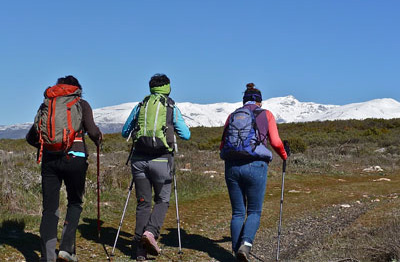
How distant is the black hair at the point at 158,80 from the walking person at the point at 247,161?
0.95 metres

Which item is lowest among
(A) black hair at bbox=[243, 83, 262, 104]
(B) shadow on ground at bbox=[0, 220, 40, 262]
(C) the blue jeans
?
(B) shadow on ground at bbox=[0, 220, 40, 262]

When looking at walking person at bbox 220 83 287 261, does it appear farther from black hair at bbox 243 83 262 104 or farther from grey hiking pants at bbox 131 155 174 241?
grey hiking pants at bbox 131 155 174 241

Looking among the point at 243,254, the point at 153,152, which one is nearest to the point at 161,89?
the point at 153,152

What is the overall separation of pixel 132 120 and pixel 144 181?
778 mm

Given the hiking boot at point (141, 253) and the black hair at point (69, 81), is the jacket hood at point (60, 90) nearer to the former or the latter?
the black hair at point (69, 81)

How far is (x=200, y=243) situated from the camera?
23.8 feet

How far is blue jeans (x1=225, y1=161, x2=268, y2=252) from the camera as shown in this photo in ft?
19.3

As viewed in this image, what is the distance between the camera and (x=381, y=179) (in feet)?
53.0

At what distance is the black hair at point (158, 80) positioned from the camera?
19.9 ft

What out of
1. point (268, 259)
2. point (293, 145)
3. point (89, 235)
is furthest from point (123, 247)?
point (293, 145)

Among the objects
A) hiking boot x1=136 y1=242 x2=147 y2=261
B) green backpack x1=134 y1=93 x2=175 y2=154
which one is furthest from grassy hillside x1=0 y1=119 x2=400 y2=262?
green backpack x1=134 y1=93 x2=175 y2=154

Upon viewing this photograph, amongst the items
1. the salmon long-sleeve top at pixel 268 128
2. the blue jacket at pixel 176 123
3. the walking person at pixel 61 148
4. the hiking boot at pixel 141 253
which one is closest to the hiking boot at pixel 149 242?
the hiking boot at pixel 141 253

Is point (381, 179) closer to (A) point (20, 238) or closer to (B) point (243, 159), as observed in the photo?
(B) point (243, 159)

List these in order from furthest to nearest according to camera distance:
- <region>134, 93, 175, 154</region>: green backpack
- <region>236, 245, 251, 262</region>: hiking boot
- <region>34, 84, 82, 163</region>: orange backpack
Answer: <region>134, 93, 175, 154</region>: green backpack
<region>236, 245, 251, 262</region>: hiking boot
<region>34, 84, 82, 163</region>: orange backpack
